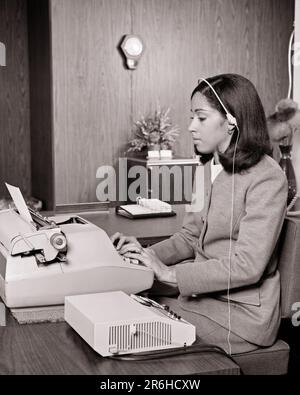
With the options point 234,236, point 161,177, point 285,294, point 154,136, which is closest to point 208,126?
point 234,236

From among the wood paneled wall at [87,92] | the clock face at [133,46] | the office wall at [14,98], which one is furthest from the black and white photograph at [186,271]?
the office wall at [14,98]

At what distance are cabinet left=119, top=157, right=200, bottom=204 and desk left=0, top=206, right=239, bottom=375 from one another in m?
4.22

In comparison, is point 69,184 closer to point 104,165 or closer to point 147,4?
point 104,165

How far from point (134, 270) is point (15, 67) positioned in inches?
208

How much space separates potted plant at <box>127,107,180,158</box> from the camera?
6047 millimetres

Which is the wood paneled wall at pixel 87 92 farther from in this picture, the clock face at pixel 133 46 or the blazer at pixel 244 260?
the blazer at pixel 244 260

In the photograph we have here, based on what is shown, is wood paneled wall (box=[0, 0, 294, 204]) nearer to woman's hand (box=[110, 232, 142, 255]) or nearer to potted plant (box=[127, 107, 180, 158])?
potted plant (box=[127, 107, 180, 158])

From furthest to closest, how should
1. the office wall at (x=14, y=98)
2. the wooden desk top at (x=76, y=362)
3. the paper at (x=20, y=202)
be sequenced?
the office wall at (x=14, y=98) → the paper at (x=20, y=202) → the wooden desk top at (x=76, y=362)

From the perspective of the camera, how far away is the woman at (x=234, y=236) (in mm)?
1849

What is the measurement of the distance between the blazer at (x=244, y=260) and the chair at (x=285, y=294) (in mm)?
35

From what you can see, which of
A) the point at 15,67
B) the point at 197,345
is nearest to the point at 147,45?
the point at 15,67

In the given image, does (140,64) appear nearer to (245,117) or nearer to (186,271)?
(245,117)

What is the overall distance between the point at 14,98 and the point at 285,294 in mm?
5198

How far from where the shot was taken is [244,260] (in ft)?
6.02
